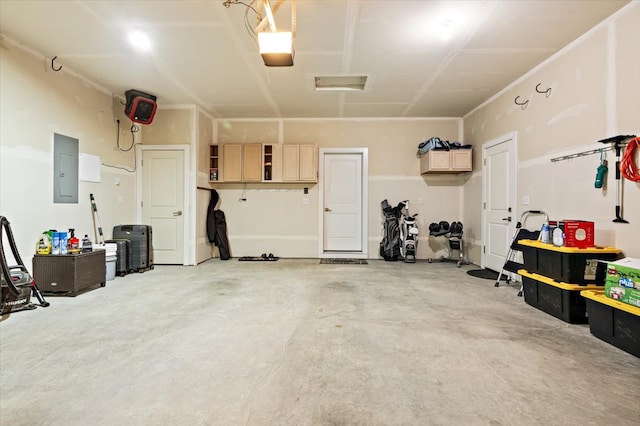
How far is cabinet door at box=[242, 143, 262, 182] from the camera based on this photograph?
239 inches

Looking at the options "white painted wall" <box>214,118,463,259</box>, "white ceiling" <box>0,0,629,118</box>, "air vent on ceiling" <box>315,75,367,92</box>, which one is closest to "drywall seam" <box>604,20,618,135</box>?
"white ceiling" <box>0,0,629,118</box>

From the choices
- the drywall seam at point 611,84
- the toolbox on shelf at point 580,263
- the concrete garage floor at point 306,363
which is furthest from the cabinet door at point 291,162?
the drywall seam at point 611,84

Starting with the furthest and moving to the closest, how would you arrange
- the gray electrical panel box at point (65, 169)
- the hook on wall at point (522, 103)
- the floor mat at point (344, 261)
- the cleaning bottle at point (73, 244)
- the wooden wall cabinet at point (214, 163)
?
1. the wooden wall cabinet at point (214, 163)
2. the floor mat at point (344, 261)
3. the hook on wall at point (522, 103)
4. the gray electrical panel box at point (65, 169)
5. the cleaning bottle at point (73, 244)

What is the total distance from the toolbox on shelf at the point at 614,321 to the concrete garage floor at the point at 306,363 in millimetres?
78

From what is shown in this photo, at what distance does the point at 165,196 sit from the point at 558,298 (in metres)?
5.88

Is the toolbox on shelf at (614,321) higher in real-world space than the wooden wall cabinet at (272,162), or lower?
lower

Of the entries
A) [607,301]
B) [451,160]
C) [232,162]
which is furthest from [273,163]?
[607,301]

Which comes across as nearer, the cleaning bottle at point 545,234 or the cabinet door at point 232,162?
the cleaning bottle at point 545,234

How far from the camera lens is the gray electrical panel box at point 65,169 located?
3.91m

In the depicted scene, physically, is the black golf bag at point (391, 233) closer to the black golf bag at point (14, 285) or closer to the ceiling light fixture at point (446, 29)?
the ceiling light fixture at point (446, 29)

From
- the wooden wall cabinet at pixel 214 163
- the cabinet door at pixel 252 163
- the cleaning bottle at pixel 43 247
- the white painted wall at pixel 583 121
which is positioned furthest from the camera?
the wooden wall cabinet at pixel 214 163

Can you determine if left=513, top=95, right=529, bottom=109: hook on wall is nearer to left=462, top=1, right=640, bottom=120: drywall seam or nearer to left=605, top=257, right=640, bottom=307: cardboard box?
left=462, top=1, right=640, bottom=120: drywall seam

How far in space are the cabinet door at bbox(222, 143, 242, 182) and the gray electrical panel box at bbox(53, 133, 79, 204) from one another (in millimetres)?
2401

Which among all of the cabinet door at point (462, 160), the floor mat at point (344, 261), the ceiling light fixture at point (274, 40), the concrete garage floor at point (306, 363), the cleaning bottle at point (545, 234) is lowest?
the concrete garage floor at point (306, 363)
